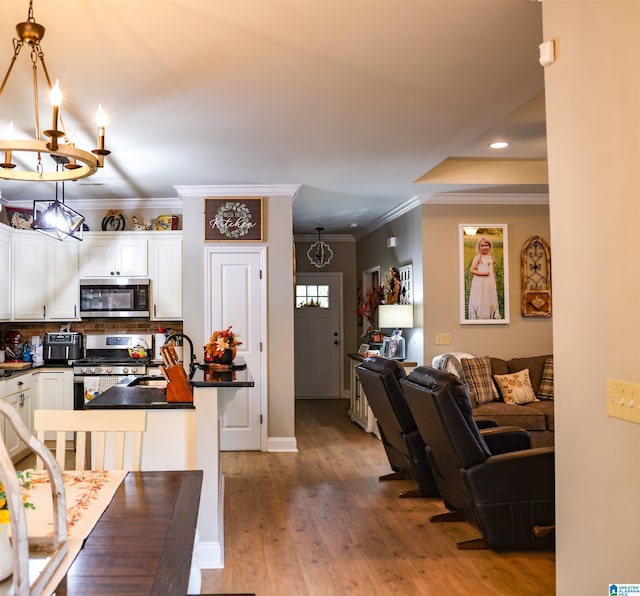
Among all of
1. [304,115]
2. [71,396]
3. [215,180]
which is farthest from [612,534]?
[71,396]

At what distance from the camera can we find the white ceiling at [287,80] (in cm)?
251

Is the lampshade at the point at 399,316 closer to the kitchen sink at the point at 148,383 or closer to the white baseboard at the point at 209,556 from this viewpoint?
the kitchen sink at the point at 148,383

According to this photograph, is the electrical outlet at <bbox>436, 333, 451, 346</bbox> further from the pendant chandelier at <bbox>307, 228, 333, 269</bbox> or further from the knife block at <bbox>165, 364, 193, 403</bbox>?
the knife block at <bbox>165, 364, 193, 403</bbox>

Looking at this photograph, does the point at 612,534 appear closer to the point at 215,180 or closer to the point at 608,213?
the point at 608,213

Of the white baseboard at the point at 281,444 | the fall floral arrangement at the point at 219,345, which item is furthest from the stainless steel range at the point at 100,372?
the fall floral arrangement at the point at 219,345

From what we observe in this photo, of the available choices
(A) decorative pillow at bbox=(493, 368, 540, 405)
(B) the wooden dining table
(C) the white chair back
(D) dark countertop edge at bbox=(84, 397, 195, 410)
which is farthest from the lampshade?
(B) the wooden dining table

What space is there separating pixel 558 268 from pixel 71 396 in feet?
16.9

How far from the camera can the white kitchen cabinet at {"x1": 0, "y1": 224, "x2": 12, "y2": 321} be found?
19.3 feet

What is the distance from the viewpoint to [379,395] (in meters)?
4.44

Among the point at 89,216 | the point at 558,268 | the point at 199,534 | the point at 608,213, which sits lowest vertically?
the point at 199,534

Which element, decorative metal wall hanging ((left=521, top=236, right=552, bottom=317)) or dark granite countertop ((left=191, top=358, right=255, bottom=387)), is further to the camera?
decorative metal wall hanging ((left=521, top=236, right=552, bottom=317))

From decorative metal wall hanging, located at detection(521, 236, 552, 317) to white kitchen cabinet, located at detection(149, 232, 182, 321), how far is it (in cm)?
366

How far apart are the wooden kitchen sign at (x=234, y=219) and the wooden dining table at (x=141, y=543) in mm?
3915

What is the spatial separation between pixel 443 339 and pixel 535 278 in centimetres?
122
